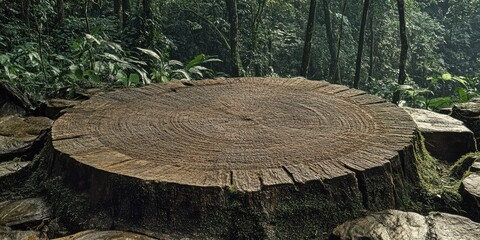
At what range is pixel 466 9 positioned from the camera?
22.4 m

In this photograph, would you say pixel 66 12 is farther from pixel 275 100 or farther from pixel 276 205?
pixel 276 205

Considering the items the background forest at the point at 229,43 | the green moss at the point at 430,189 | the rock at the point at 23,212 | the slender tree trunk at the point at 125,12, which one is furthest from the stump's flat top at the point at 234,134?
the slender tree trunk at the point at 125,12

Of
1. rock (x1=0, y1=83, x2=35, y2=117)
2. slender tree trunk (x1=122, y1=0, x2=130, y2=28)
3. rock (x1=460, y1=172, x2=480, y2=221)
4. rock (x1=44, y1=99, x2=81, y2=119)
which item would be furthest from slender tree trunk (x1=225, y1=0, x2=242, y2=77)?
rock (x1=460, y1=172, x2=480, y2=221)

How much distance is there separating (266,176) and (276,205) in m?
0.17

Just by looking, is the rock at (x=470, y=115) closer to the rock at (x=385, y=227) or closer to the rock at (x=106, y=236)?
the rock at (x=385, y=227)

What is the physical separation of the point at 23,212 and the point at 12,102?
2.25 metres

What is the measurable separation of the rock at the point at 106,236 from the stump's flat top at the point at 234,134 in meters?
0.31

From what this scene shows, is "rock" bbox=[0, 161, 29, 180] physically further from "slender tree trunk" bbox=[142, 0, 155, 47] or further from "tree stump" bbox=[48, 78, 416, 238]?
"slender tree trunk" bbox=[142, 0, 155, 47]

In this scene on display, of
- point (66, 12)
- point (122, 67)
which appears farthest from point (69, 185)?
point (66, 12)

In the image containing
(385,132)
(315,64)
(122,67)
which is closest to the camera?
(385,132)

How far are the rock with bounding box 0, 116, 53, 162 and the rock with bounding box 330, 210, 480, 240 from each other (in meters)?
2.38

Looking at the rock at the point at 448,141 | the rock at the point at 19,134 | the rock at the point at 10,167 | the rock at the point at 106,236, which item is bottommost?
the rock at the point at 106,236

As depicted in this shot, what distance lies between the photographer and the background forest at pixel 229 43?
688 cm

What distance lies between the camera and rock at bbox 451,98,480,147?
4.13 meters
